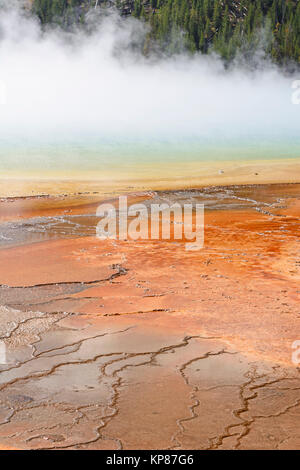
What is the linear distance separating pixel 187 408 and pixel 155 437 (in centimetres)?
37

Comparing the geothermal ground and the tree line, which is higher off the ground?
the tree line

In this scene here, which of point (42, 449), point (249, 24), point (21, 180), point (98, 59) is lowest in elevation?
point (42, 449)

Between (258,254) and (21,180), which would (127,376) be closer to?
(258,254)

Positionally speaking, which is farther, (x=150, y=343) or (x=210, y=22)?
(x=210, y=22)

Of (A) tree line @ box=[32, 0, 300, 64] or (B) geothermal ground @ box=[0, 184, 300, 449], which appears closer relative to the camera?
(B) geothermal ground @ box=[0, 184, 300, 449]

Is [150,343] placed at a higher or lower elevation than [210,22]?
lower

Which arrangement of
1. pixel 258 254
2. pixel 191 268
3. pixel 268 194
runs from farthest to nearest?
1. pixel 268 194
2. pixel 258 254
3. pixel 191 268

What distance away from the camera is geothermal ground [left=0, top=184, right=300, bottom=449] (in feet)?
9.88

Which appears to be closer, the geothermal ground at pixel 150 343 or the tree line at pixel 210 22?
the geothermal ground at pixel 150 343

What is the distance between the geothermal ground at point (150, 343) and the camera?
3012 mm

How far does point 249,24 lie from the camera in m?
41.1

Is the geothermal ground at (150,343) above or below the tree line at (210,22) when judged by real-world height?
below

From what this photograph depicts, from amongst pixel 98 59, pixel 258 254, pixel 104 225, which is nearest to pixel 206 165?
pixel 104 225

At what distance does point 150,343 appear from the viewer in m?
4.14
